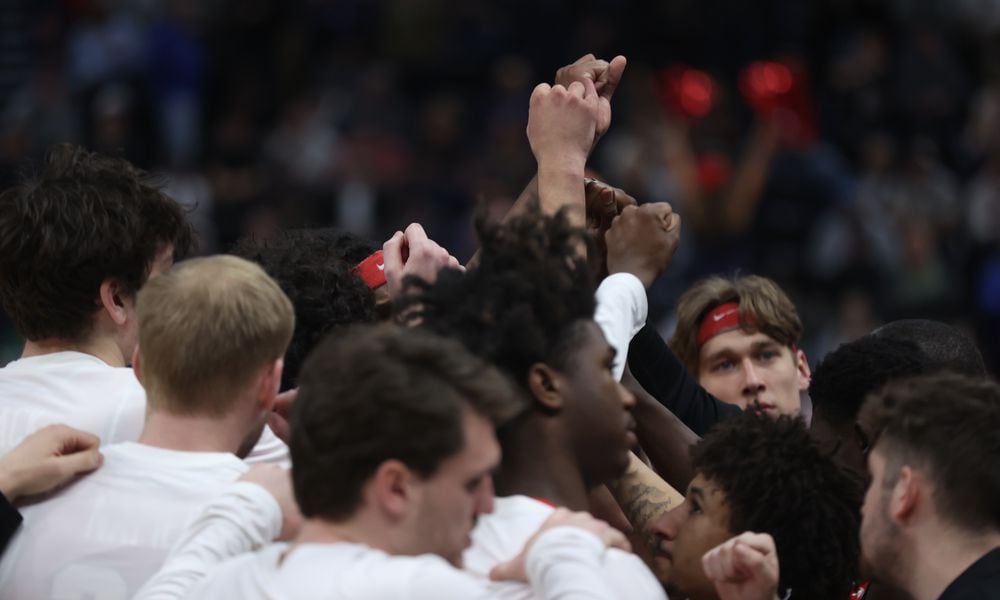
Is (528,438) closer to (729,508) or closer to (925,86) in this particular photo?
(729,508)

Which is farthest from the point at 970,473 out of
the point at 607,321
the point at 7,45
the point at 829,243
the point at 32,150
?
the point at 7,45

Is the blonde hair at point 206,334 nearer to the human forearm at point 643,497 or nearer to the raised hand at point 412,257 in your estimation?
the raised hand at point 412,257

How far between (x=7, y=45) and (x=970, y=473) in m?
11.3

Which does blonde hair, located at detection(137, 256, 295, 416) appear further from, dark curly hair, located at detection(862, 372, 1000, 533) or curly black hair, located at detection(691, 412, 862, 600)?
dark curly hair, located at detection(862, 372, 1000, 533)

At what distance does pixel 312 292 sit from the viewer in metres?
3.92

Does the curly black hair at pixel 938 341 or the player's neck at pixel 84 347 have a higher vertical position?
the curly black hair at pixel 938 341

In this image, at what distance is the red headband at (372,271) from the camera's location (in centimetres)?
413

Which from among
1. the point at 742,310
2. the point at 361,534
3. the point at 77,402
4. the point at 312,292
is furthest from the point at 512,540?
the point at 742,310

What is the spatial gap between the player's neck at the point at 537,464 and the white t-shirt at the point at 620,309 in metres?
0.52

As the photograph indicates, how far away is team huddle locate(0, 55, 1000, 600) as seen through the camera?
2623mm

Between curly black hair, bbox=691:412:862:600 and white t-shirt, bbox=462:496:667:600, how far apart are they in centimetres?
76

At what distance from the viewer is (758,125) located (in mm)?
11812

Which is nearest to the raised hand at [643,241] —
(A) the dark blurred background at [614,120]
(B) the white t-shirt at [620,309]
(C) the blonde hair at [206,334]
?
(B) the white t-shirt at [620,309]

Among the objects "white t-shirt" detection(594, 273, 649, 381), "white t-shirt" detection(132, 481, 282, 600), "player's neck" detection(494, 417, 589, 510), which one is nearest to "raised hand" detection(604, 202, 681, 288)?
"white t-shirt" detection(594, 273, 649, 381)
